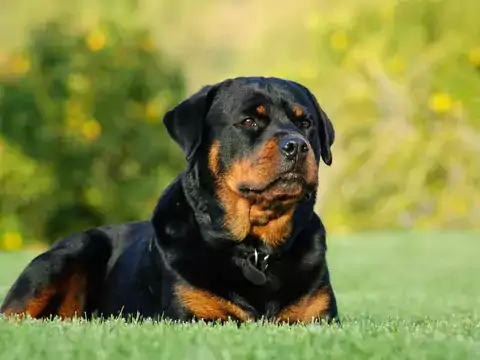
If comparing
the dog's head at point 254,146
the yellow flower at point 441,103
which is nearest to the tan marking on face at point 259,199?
the dog's head at point 254,146

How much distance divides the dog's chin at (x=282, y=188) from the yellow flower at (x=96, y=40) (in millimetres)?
13579

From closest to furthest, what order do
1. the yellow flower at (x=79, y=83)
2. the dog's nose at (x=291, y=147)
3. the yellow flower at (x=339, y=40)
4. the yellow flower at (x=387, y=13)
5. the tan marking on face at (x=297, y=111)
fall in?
the dog's nose at (x=291, y=147), the tan marking on face at (x=297, y=111), the yellow flower at (x=79, y=83), the yellow flower at (x=387, y=13), the yellow flower at (x=339, y=40)

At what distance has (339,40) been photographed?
68.4 ft

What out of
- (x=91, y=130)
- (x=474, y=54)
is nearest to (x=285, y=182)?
(x=91, y=130)

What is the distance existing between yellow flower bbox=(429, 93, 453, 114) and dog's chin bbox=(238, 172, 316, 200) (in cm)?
1599

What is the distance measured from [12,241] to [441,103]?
32.2ft

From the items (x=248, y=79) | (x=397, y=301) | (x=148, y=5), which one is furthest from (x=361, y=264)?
(x=148, y=5)

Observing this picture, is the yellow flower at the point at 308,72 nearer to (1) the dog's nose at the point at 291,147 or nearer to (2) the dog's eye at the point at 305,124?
(2) the dog's eye at the point at 305,124

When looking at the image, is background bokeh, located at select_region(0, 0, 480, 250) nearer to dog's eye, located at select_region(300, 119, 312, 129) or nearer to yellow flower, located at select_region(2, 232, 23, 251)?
yellow flower, located at select_region(2, 232, 23, 251)

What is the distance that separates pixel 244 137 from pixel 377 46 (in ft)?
54.2

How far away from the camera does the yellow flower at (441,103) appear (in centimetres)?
1977

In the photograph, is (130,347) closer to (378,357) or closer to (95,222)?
(378,357)

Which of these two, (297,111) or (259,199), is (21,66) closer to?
(297,111)

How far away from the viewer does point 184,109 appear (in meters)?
4.64
